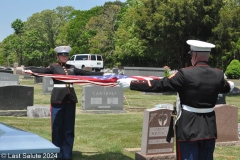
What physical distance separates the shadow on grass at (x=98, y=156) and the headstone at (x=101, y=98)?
7045 mm

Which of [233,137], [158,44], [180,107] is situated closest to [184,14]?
[158,44]

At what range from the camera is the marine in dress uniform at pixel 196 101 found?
4883mm

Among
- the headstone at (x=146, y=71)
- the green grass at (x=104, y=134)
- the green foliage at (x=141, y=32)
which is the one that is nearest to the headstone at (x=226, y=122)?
the green grass at (x=104, y=134)

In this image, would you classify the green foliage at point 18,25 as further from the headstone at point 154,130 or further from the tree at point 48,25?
the headstone at point 154,130

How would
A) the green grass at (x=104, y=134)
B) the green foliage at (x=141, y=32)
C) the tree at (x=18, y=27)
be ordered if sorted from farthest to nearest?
the tree at (x=18, y=27) → the green foliage at (x=141, y=32) → the green grass at (x=104, y=134)

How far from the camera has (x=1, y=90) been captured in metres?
14.6

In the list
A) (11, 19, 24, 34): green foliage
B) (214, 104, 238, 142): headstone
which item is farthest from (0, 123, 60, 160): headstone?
(11, 19, 24, 34): green foliage

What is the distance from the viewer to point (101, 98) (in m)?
15.7

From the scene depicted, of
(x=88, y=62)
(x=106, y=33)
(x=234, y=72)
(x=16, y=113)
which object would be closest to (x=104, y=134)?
(x=16, y=113)

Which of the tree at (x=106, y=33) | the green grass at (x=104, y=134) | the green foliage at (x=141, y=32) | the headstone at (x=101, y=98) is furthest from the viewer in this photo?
the tree at (x=106, y=33)

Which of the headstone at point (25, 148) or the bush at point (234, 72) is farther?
the bush at point (234, 72)

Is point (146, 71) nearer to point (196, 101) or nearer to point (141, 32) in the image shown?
point (141, 32)

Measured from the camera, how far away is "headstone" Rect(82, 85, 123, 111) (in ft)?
51.0

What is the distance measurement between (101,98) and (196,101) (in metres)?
10.9
